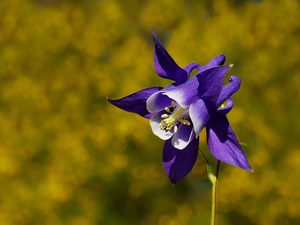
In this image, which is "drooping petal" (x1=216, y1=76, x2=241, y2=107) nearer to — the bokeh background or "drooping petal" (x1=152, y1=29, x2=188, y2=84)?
"drooping petal" (x1=152, y1=29, x2=188, y2=84)

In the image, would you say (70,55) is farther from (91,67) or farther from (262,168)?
(262,168)

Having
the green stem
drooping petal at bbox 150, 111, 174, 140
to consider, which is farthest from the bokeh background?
the green stem

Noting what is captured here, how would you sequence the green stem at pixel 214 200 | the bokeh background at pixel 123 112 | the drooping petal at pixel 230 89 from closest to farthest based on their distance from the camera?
the green stem at pixel 214 200
the drooping petal at pixel 230 89
the bokeh background at pixel 123 112

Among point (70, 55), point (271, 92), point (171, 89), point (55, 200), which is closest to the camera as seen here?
point (171, 89)

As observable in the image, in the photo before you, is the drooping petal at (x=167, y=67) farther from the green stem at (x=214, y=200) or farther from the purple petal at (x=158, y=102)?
the green stem at (x=214, y=200)

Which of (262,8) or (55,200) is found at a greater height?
(262,8)

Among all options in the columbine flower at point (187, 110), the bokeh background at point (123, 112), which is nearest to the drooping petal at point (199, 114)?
the columbine flower at point (187, 110)

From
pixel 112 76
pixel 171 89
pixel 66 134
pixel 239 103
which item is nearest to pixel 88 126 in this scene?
pixel 66 134

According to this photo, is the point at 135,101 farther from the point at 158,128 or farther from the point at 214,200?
the point at 214,200
